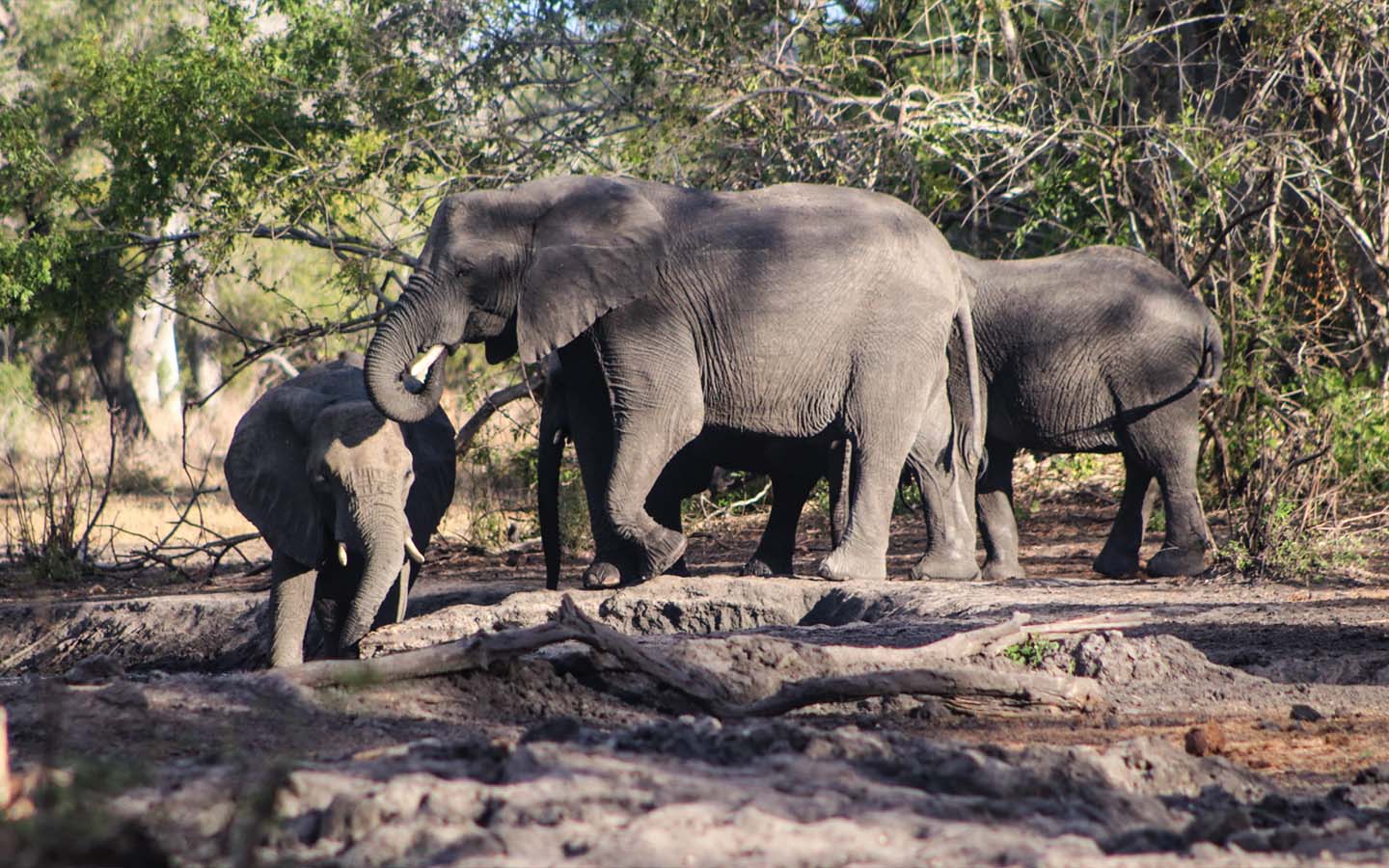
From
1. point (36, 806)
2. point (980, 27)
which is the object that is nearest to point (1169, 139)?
point (980, 27)

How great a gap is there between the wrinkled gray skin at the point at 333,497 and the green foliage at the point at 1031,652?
9.62ft

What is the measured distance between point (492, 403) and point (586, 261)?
370 cm

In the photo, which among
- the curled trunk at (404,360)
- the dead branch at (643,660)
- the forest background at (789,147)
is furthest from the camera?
the forest background at (789,147)

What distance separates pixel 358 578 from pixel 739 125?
539 cm

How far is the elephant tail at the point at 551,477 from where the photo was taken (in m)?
9.44

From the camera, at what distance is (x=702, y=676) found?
217 inches

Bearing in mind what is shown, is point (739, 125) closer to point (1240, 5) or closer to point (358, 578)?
point (1240, 5)

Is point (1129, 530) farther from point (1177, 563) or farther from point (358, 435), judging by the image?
point (358, 435)

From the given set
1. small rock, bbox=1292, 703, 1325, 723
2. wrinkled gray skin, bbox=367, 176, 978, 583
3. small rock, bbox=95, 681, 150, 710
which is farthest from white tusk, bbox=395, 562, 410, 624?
small rock, bbox=1292, 703, 1325, 723

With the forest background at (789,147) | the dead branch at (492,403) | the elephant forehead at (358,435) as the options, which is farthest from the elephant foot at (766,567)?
the forest background at (789,147)

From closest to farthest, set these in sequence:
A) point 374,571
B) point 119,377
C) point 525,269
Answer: point 374,571
point 525,269
point 119,377

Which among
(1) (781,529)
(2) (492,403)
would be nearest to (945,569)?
(1) (781,529)

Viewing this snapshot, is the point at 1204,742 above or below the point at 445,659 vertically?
below

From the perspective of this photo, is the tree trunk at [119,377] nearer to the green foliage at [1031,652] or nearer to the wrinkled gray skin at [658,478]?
the wrinkled gray skin at [658,478]
